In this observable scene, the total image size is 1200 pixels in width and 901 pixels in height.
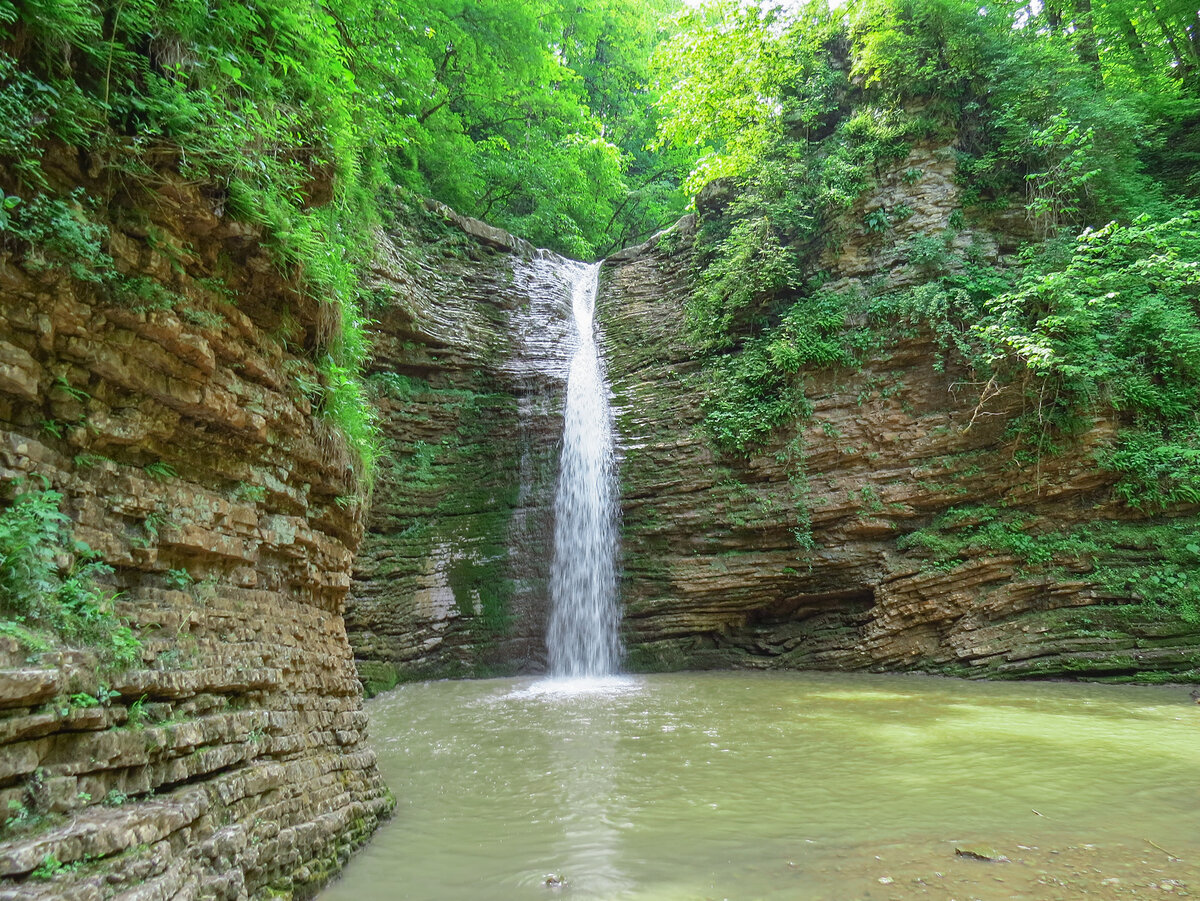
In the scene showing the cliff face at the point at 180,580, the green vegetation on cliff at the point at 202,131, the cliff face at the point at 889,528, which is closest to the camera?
the cliff face at the point at 180,580

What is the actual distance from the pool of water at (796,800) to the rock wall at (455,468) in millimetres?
3081

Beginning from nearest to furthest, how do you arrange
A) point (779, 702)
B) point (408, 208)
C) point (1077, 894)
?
point (1077, 894) < point (779, 702) < point (408, 208)

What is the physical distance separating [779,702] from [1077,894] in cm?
509

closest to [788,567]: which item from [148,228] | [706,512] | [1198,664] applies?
[706,512]

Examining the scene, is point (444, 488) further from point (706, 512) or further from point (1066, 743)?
point (1066, 743)

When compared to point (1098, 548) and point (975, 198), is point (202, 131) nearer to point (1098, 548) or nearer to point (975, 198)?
point (1098, 548)

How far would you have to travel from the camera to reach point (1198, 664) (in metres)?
8.40

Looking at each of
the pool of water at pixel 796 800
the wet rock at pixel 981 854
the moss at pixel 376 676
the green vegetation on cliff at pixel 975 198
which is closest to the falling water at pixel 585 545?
the green vegetation on cliff at pixel 975 198

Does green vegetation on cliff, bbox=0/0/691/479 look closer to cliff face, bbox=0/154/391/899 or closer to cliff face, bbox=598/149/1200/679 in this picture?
cliff face, bbox=0/154/391/899

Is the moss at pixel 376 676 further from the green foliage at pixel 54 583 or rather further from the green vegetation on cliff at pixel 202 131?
the green foliage at pixel 54 583

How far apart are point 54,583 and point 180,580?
31.2 inches

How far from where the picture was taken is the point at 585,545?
11.9 metres

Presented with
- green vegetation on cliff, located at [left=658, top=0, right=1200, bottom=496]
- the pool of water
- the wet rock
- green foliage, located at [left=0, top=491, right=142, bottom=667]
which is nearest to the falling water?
green vegetation on cliff, located at [left=658, top=0, right=1200, bottom=496]

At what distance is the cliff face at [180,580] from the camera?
2369 millimetres
